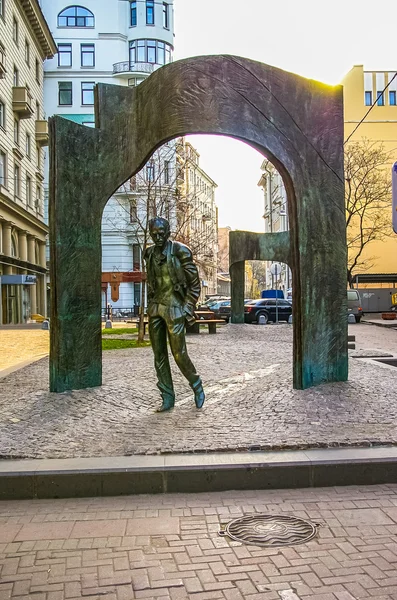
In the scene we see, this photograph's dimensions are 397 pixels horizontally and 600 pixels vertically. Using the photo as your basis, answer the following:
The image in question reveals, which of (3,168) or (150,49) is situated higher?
(150,49)

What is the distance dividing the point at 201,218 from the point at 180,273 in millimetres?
57329

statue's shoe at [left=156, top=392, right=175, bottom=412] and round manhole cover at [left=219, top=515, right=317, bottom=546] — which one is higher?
statue's shoe at [left=156, top=392, right=175, bottom=412]

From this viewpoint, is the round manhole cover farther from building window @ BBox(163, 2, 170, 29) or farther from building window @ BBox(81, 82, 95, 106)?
building window @ BBox(163, 2, 170, 29)

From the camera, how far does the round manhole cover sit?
3.70 m

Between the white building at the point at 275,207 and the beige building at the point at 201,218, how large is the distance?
6521 mm

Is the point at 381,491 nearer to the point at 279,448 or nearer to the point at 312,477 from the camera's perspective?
the point at 312,477

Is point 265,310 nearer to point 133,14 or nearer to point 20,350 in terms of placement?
point 20,350

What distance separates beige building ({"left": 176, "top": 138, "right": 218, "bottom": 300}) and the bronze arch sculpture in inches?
629

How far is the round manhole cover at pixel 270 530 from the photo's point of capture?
3.70 metres

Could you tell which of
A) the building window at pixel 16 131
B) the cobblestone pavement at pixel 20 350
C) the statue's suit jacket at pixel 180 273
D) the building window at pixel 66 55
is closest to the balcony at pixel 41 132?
the building window at pixel 16 131

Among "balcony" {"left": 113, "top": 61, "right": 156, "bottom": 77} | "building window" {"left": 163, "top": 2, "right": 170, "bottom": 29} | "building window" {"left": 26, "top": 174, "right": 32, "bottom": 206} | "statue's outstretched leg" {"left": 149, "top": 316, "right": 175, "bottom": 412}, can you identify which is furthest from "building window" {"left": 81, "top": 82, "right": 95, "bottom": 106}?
"statue's outstretched leg" {"left": 149, "top": 316, "right": 175, "bottom": 412}

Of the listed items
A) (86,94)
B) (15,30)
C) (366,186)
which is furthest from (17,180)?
(366,186)

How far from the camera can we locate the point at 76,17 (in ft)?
159

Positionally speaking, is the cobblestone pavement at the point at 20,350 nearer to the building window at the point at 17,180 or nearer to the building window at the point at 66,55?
the building window at the point at 17,180
